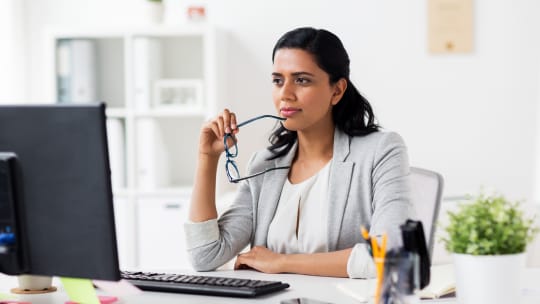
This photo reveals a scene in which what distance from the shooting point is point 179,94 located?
4.05 meters

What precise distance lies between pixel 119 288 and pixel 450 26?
8.80ft

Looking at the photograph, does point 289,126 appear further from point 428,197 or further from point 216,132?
point 428,197

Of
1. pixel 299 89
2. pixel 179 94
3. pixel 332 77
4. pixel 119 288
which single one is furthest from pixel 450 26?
pixel 119 288

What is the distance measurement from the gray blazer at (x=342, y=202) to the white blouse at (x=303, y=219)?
0.02m

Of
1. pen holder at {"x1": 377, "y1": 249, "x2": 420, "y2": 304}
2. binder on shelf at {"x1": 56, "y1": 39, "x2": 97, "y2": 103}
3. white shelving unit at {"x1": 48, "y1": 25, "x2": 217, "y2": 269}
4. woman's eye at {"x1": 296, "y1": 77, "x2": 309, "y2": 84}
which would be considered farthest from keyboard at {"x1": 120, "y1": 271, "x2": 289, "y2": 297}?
binder on shelf at {"x1": 56, "y1": 39, "x2": 97, "y2": 103}

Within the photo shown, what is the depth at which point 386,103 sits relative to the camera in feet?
13.3

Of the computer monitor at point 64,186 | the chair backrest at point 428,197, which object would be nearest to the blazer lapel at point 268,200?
the chair backrest at point 428,197

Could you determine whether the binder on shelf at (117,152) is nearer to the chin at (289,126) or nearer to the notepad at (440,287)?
the chin at (289,126)

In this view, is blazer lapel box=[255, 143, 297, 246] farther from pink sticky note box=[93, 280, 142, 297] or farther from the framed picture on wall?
the framed picture on wall

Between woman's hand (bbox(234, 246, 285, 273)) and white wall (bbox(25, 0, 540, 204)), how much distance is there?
1934mm

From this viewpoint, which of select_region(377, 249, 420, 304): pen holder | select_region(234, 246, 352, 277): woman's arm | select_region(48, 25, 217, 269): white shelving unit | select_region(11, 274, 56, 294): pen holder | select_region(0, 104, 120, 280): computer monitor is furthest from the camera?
select_region(48, 25, 217, 269): white shelving unit

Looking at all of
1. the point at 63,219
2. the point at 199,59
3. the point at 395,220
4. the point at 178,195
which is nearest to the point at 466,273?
the point at 395,220

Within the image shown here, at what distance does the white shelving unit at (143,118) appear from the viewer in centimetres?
392

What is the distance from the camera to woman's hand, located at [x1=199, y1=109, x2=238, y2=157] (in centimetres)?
226
